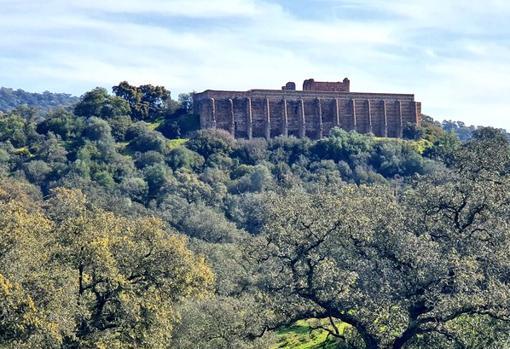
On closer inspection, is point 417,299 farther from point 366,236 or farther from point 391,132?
point 391,132

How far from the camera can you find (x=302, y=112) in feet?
311

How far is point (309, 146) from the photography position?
8850cm

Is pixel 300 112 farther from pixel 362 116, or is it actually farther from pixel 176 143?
pixel 176 143

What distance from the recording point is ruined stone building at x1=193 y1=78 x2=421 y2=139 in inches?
3681

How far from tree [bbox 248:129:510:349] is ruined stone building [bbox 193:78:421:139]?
69.9 meters

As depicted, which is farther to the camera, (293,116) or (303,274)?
(293,116)

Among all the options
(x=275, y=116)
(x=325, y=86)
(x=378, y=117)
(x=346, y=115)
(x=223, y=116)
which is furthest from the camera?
(x=325, y=86)

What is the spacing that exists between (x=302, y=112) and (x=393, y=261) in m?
73.2

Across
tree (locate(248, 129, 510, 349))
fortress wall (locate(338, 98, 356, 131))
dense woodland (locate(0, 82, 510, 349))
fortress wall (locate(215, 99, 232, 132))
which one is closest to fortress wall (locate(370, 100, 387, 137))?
fortress wall (locate(338, 98, 356, 131))

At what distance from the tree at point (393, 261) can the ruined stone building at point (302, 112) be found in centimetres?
6992

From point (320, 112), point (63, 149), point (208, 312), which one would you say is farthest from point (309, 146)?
point (208, 312)

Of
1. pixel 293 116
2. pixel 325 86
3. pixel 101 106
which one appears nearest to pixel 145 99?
pixel 101 106

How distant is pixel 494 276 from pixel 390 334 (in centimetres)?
316

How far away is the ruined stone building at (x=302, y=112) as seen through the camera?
93.5 meters
